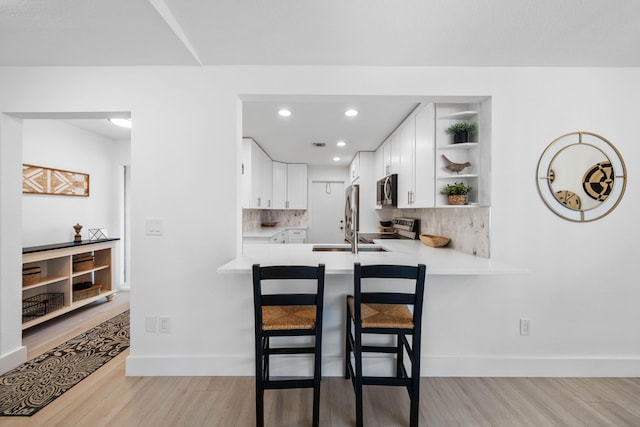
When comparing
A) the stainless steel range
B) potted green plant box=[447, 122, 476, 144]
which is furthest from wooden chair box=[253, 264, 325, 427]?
the stainless steel range

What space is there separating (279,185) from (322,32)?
4184 mm

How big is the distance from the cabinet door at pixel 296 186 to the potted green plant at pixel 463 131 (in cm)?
392

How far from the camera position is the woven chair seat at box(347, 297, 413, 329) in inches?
64.2

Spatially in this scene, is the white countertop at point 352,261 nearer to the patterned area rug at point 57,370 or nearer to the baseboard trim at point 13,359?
the patterned area rug at point 57,370

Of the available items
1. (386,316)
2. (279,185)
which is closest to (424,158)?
(386,316)

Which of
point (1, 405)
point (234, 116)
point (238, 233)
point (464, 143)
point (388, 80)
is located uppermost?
point (388, 80)

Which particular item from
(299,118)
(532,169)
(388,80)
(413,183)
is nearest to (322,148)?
(299,118)

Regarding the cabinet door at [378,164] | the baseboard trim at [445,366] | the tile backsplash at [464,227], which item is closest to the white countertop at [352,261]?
the tile backsplash at [464,227]

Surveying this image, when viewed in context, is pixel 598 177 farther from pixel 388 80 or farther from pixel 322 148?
pixel 322 148

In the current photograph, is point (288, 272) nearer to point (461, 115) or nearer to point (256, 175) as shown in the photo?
point (461, 115)

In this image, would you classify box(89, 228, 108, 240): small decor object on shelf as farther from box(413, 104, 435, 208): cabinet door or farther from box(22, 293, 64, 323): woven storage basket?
box(413, 104, 435, 208): cabinet door

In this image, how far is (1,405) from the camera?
1776mm

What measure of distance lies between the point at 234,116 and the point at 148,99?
24.8 inches

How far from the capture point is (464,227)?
252 cm
